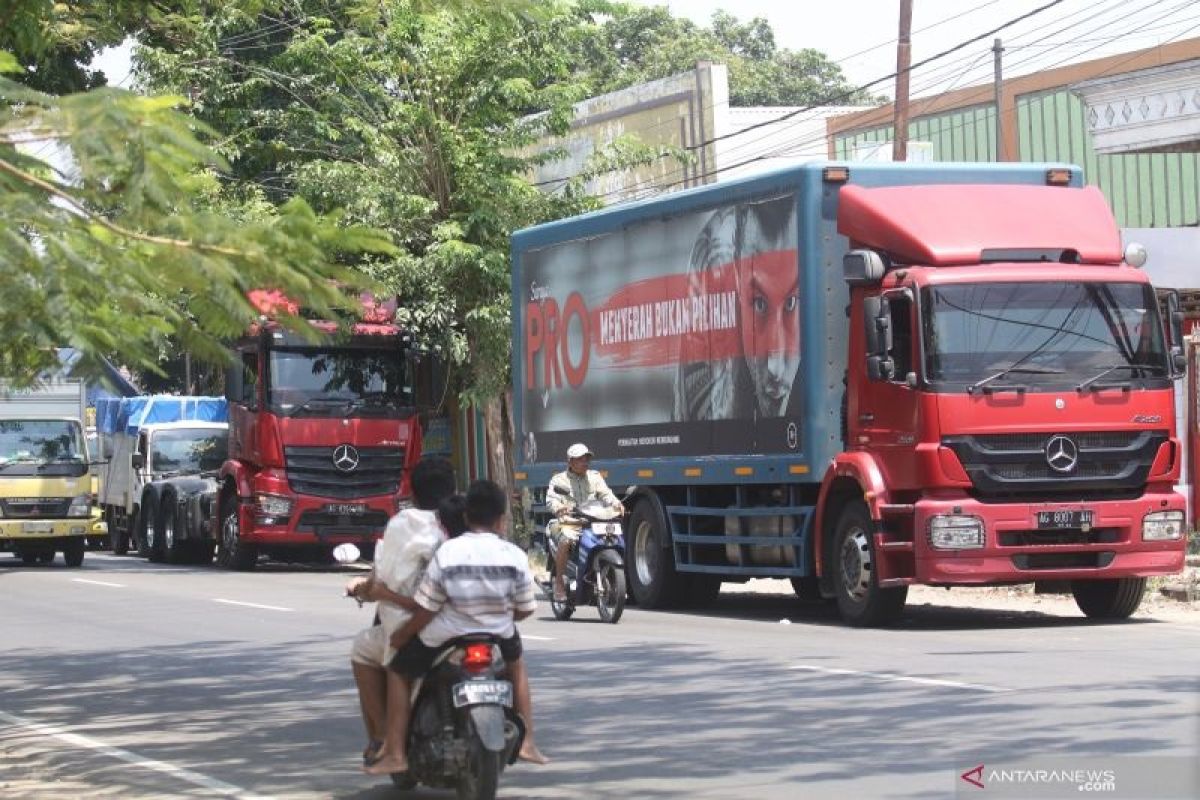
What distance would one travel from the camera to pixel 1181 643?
16.4 m

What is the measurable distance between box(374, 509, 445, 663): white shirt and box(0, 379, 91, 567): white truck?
80.0 ft

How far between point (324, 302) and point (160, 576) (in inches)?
893

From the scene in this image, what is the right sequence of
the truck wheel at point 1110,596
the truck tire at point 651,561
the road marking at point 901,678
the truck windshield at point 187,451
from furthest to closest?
the truck windshield at point 187,451 < the truck tire at point 651,561 < the truck wheel at point 1110,596 < the road marking at point 901,678

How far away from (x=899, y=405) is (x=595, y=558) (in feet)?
11.6

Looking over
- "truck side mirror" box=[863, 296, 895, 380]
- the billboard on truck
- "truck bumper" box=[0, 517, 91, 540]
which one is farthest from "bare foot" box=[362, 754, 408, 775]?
"truck bumper" box=[0, 517, 91, 540]

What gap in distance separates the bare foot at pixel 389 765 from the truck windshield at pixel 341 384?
68.9 ft

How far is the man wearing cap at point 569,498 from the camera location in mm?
20094

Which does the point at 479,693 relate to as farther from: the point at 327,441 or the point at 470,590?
the point at 327,441

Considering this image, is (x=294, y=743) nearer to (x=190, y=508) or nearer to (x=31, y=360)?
(x=31, y=360)

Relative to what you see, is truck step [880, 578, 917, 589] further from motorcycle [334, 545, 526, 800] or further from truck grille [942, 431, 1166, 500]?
motorcycle [334, 545, 526, 800]

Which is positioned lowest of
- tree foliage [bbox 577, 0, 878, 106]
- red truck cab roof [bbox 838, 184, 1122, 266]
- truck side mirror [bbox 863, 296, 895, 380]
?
truck side mirror [bbox 863, 296, 895, 380]

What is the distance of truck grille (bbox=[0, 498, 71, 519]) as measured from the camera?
33.6 metres

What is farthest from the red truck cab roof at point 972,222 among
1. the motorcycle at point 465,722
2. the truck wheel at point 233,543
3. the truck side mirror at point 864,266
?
the truck wheel at point 233,543

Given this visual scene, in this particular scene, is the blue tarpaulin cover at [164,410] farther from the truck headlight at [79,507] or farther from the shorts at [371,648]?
the shorts at [371,648]
